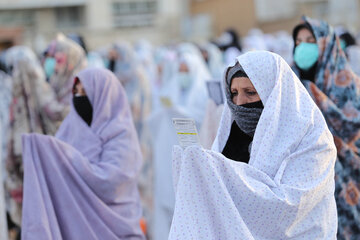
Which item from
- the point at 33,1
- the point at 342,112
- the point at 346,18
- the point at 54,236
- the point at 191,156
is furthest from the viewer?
the point at 33,1

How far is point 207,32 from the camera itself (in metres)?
27.6

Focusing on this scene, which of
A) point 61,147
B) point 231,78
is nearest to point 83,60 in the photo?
point 61,147

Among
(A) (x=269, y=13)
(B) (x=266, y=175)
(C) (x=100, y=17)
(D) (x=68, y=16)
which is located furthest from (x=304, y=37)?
(D) (x=68, y=16)

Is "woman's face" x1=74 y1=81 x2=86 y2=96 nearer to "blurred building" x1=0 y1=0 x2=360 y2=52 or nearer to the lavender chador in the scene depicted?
the lavender chador

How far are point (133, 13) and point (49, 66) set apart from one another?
77.8 feet

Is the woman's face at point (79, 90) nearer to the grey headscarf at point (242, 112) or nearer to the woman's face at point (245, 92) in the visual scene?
the grey headscarf at point (242, 112)

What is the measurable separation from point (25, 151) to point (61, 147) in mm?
208

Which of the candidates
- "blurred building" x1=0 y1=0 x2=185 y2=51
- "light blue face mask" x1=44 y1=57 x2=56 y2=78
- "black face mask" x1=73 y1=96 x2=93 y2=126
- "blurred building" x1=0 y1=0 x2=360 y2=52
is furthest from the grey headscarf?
"blurred building" x1=0 y1=0 x2=185 y2=51

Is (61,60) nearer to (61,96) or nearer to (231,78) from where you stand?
(61,96)

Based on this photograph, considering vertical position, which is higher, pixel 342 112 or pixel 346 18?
pixel 342 112

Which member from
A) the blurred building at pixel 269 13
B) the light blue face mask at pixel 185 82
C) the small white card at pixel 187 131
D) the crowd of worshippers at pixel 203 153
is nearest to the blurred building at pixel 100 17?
the blurred building at pixel 269 13

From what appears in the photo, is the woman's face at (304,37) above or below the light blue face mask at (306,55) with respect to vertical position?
above

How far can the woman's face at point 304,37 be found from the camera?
4.99m

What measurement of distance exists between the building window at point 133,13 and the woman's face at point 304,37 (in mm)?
25338
